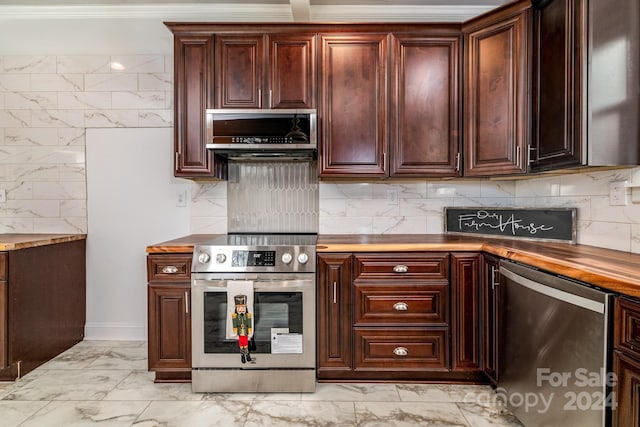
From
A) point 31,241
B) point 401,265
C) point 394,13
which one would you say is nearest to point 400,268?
point 401,265

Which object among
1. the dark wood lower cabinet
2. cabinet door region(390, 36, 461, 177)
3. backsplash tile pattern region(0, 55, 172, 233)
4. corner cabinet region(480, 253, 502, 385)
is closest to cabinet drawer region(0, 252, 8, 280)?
the dark wood lower cabinet

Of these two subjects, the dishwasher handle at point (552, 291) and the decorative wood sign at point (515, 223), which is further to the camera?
the decorative wood sign at point (515, 223)

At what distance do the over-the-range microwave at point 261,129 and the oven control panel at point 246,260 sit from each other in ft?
2.25

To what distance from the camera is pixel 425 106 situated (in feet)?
8.23

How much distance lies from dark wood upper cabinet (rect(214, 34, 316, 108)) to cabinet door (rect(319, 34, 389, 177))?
0.11 meters

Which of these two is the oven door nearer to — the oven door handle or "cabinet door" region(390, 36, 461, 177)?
the oven door handle

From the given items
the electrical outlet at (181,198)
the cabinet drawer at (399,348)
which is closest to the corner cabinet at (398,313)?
the cabinet drawer at (399,348)

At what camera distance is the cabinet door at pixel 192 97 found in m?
2.50

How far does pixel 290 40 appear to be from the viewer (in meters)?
2.49

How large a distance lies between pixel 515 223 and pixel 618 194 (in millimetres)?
676

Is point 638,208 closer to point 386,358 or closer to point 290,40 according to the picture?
point 386,358

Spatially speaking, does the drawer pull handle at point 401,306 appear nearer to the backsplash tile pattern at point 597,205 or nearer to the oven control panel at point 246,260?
the oven control panel at point 246,260

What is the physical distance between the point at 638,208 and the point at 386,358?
1551 mm

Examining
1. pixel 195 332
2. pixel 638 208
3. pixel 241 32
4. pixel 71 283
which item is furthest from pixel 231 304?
pixel 638 208
